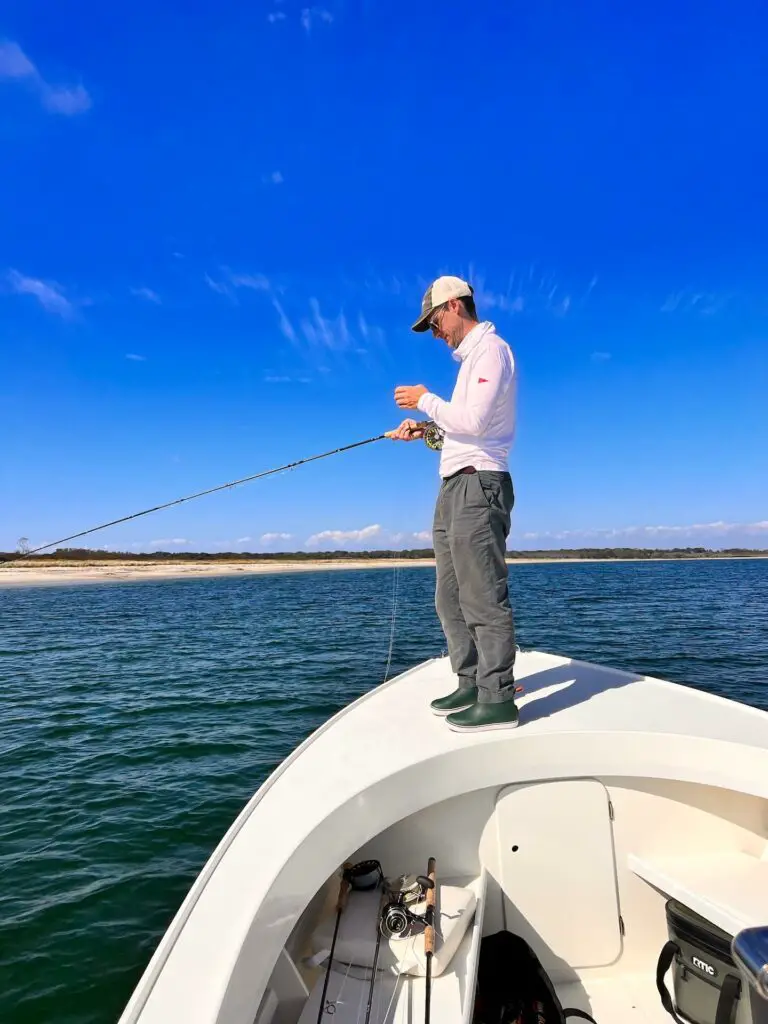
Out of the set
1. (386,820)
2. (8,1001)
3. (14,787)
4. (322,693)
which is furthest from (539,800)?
(322,693)

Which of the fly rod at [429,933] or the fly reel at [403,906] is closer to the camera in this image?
the fly rod at [429,933]

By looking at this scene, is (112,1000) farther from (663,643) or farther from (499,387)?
(663,643)

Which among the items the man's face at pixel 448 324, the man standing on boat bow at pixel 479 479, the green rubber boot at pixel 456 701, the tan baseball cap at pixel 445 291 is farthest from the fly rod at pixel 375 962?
the tan baseball cap at pixel 445 291

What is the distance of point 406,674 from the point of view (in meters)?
4.46

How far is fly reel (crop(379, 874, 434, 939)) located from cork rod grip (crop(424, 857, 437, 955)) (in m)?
0.03

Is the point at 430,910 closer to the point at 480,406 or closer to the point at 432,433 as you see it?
the point at 480,406

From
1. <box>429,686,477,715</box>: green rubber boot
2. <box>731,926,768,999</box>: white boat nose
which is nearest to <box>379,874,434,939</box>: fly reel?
<box>429,686,477,715</box>: green rubber boot

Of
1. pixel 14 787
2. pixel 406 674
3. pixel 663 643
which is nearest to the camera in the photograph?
pixel 406 674

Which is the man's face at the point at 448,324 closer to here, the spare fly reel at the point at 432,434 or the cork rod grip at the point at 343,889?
the spare fly reel at the point at 432,434

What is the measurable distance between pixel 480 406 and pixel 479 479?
361 mm

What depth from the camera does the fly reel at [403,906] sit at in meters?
2.49

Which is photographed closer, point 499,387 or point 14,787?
point 499,387

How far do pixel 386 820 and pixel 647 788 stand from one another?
1317 mm

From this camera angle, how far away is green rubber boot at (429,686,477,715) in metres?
3.38
